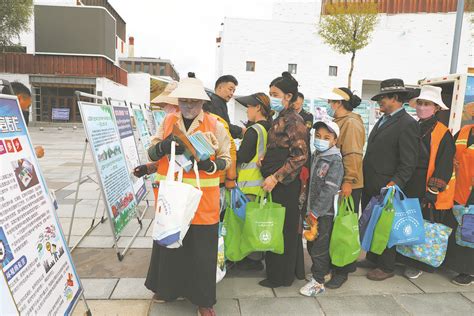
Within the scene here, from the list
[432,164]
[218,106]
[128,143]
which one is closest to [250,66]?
[128,143]

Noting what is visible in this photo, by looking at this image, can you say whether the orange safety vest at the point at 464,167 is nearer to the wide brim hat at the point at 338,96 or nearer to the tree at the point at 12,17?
the wide brim hat at the point at 338,96

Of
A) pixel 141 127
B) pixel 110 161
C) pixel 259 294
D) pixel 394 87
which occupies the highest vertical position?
pixel 394 87

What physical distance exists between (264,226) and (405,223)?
4.63 feet

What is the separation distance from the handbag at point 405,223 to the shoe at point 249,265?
4.32 ft

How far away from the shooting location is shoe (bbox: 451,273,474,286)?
3.38 m

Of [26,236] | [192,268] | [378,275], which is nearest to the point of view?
[26,236]

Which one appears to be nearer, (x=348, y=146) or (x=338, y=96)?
(x=348, y=146)

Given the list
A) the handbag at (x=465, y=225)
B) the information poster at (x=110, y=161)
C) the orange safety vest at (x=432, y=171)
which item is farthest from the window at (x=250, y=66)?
the handbag at (x=465, y=225)

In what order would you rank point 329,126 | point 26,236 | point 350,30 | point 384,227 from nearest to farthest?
point 26,236 → point 329,126 → point 384,227 → point 350,30

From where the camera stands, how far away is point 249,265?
3.55 metres

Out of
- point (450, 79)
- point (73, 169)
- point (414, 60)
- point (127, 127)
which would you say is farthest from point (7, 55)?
point (414, 60)

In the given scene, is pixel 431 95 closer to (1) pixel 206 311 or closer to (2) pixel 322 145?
(2) pixel 322 145

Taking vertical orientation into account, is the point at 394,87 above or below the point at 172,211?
above

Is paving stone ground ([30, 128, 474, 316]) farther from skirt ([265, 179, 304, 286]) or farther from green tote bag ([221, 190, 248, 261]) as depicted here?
green tote bag ([221, 190, 248, 261])
